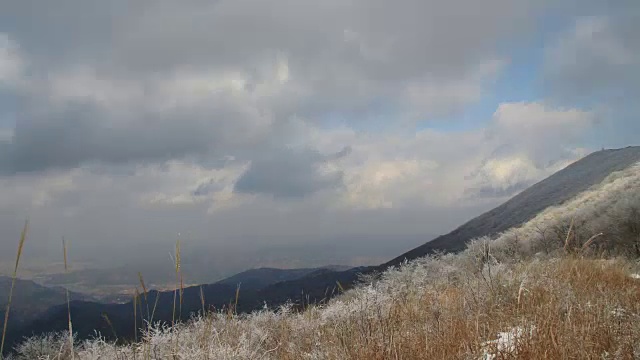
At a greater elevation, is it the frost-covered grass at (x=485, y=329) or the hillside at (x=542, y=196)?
the hillside at (x=542, y=196)

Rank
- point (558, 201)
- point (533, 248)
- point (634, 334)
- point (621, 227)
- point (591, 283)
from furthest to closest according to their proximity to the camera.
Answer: point (558, 201), point (533, 248), point (621, 227), point (591, 283), point (634, 334)

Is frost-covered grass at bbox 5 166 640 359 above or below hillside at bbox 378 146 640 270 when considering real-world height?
below

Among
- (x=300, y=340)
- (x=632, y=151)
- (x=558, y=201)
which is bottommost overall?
(x=300, y=340)

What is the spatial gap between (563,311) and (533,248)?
21.0 metres

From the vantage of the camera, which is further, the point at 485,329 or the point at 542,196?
the point at 542,196

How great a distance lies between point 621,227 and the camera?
808 inches

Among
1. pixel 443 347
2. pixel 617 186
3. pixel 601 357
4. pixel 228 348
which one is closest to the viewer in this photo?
pixel 601 357

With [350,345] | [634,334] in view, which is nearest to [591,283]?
[634,334]

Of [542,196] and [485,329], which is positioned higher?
[542,196]

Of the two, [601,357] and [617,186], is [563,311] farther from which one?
[617,186]

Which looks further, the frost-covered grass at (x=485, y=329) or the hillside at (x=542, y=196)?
the hillside at (x=542, y=196)

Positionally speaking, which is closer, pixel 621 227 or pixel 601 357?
pixel 601 357

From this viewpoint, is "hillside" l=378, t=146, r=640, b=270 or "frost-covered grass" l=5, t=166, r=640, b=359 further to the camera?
"hillside" l=378, t=146, r=640, b=270

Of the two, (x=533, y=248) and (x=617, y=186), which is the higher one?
(x=617, y=186)
